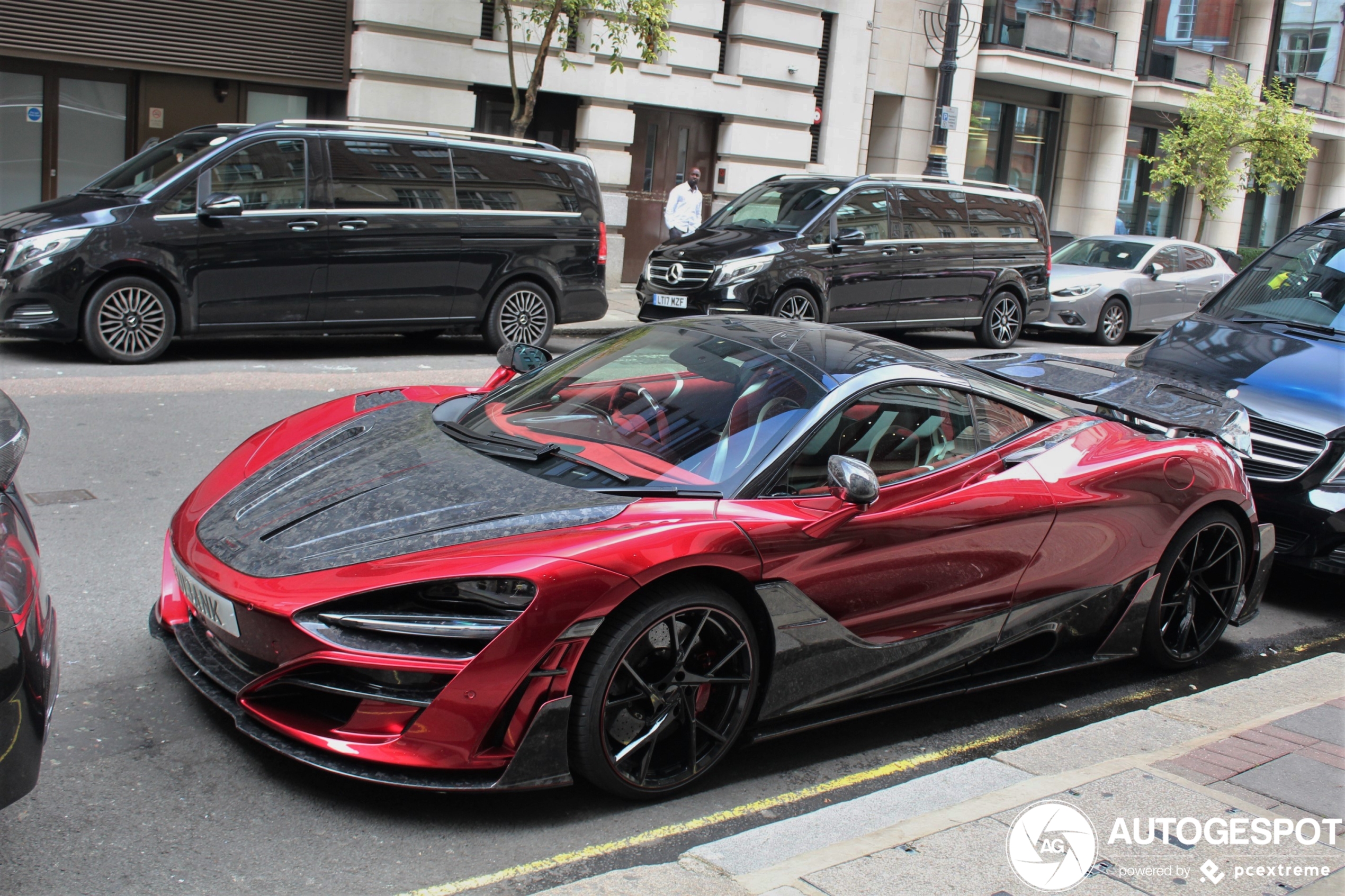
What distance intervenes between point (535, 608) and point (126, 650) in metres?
1.91

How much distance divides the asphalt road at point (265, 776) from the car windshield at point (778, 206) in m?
8.39

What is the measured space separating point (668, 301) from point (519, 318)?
2.06 meters

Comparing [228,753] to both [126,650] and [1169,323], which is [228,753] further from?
[1169,323]

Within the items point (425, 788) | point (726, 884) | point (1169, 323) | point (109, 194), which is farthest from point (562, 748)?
point (1169, 323)

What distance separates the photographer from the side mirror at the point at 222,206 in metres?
10.4

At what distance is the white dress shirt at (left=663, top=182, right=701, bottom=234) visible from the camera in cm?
1798

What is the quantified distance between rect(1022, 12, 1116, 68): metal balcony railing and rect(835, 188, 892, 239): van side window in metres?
13.0

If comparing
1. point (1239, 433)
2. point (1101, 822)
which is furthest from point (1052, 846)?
point (1239, 433)

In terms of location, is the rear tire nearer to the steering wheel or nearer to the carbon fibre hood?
the steering wheel

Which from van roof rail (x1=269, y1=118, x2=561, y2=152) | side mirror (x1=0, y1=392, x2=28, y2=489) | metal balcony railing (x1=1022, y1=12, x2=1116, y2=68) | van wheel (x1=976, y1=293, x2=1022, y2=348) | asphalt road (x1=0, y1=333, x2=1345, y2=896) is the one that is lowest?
asphalt road (x1=0, y1=333, x2=1345, y2=896)

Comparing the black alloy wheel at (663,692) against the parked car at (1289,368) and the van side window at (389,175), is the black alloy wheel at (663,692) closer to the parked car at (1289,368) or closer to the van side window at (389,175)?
the parked car at (1289,368)

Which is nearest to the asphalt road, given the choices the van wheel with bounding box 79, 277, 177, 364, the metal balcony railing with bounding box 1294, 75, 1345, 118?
the van wheel with bounding box 79, 277, 177, 364

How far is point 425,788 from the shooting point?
133 inches

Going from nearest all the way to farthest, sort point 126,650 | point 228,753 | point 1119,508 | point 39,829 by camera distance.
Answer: point 39,829 → point 228,753 → point 126,650 → point 1119,508
